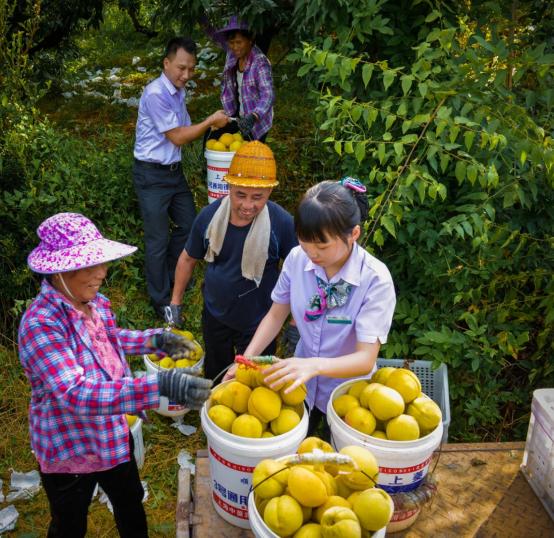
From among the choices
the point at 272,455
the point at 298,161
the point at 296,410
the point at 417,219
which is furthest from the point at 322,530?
the point at 298,161

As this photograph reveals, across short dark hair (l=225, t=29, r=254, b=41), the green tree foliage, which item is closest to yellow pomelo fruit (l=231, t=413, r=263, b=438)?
the green tree foliage

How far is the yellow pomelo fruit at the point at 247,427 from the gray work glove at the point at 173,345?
0.49 m

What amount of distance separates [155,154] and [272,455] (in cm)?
335

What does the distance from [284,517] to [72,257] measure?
1.15m

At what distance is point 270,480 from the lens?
1676 mm

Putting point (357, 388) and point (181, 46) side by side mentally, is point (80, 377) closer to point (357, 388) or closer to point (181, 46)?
point (357, 388)

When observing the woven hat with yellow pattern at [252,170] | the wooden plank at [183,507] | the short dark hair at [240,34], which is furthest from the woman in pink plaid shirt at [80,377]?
the short dark hair at [240,34]

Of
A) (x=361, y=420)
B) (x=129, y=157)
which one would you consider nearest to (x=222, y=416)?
(x=361, y=420)

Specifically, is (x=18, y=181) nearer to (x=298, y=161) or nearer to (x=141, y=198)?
(x=141, y=198)

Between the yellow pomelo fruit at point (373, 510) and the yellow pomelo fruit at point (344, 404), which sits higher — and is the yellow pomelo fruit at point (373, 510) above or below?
above

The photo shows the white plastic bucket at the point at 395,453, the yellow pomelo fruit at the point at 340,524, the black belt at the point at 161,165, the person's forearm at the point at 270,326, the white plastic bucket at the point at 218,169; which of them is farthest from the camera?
the white plastic bucket at the point at 218,169

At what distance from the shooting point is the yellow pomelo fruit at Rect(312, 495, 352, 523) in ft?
5.26

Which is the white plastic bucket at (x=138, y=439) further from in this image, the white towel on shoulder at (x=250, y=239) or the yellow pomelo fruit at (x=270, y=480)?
the yellow pomelo fruit at (x=270, y=480)

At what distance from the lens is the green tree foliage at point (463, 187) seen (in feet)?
10.0
